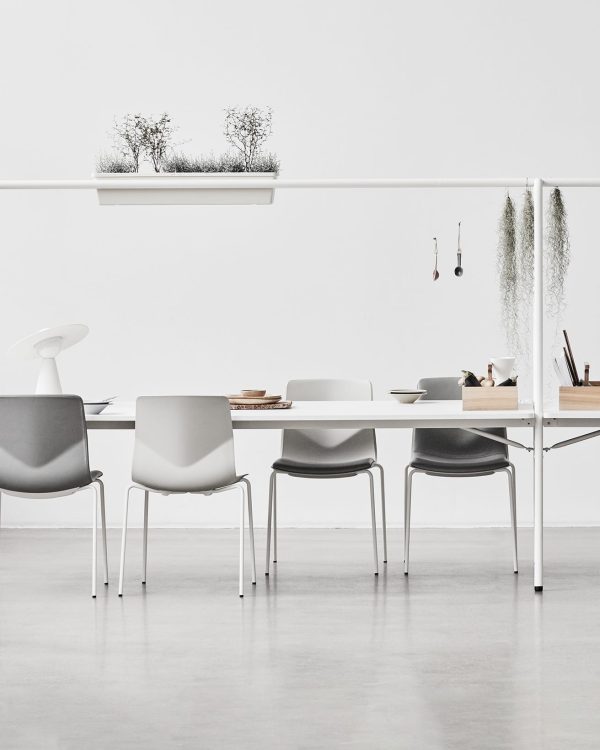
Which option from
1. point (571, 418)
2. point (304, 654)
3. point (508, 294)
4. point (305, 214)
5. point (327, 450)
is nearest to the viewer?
point (304, 654)

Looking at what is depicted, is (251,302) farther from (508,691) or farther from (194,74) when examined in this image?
(508,691)

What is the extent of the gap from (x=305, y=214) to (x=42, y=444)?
7.67 feet

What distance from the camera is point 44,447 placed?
3.80 meters

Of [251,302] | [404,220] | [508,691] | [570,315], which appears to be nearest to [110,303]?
[251,302]

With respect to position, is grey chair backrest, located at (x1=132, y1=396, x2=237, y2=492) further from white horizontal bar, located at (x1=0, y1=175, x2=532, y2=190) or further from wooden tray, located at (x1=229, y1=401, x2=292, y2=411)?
white horizontal bar, located at (x1=0, y1=175, x2=532, y2=190)

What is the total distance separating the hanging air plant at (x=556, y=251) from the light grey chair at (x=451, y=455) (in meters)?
0.74

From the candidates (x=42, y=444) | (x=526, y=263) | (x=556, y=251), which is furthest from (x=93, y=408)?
(x=556, y=251)

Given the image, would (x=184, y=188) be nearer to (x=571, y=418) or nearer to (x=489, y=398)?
(x=489, y=398)

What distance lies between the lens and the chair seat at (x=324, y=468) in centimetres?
417

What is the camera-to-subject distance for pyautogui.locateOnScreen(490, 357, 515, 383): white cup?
3.95 meters

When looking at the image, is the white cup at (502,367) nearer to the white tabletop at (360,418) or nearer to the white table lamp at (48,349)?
the white tabletop at (360,418)

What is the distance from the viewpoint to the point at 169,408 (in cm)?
380

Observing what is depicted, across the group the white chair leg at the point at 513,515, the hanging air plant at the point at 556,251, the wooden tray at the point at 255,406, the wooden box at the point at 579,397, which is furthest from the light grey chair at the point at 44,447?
the hanging air plant at the point at 556,251

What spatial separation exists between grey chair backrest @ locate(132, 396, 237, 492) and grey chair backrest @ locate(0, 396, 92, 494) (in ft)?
0.74
